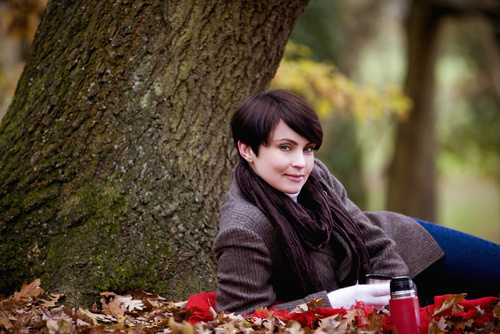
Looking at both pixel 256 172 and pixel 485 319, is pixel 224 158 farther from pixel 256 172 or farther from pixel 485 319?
pixel 485 319

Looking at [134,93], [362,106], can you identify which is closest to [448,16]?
[362,106]

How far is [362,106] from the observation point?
797 centimetres

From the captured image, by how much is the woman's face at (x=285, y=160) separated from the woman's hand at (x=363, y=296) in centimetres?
62

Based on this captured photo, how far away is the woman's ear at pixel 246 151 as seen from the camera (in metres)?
3.10

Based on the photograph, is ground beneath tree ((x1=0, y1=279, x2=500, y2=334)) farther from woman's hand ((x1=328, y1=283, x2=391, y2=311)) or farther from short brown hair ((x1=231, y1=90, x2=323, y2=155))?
short brown hair ((x1=231, y1=90, x2=323, y2=155))

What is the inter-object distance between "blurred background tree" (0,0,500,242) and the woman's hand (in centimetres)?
485

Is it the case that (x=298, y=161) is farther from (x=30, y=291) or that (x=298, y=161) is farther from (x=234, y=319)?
(x=30, y=291)

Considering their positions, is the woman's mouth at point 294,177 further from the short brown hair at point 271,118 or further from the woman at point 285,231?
the short brown hair at point 271,118

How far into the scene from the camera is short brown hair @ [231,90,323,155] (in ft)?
9.76

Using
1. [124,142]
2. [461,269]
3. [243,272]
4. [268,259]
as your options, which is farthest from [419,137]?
[243,272]

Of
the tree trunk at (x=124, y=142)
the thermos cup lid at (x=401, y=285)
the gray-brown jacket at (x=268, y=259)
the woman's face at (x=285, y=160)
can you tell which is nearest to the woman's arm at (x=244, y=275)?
the gray-brown jacket at (x=268, y=259)

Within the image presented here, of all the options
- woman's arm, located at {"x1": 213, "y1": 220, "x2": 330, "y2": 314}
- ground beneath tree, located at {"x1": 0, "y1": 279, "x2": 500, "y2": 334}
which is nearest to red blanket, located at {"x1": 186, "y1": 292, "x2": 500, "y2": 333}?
ground beneath tree, located at {"x1": 0, "y1": 279, "x2": 500, "y2": 334}

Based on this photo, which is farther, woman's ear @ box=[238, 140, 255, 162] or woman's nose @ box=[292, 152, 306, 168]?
woman's ear @ box=[238, 140, 255, 162]

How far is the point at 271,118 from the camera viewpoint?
2980mm
